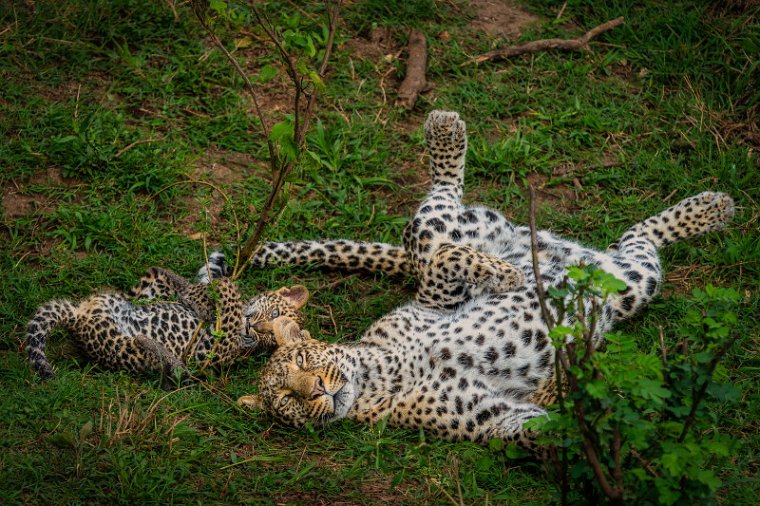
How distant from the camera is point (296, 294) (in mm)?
7227

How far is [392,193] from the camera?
343 inches

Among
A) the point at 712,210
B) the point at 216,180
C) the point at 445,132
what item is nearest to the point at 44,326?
the point at 216,180

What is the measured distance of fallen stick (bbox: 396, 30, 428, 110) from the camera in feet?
30.8

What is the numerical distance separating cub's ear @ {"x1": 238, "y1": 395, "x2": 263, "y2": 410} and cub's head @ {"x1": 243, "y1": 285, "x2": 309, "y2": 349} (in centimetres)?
67

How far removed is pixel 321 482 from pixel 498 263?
88.9 inches

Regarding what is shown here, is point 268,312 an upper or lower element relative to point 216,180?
lower

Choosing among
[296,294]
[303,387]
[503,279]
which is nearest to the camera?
[303,387]

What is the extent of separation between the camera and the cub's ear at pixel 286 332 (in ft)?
22.4

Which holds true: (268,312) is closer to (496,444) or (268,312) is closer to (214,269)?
(214,269)

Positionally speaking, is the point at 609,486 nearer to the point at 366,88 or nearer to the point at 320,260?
the point at 320,260

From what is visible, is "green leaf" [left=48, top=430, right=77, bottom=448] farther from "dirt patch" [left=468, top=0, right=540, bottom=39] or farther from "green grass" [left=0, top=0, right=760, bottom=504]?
"dirt patch" [left=468, top=0, right=540, bottom=39]

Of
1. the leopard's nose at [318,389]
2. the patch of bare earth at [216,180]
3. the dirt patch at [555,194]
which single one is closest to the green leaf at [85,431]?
the leopard's nose at [318,389]

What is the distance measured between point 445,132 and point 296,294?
192cm

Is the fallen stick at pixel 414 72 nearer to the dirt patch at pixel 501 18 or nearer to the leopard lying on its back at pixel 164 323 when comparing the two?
the dirt patch at pixel 501 18
